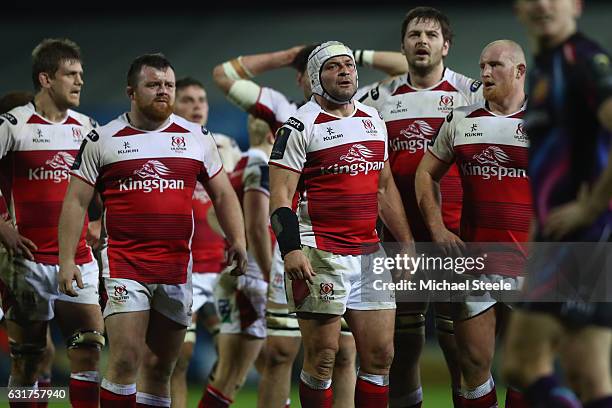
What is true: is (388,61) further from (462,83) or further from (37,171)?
(37,171)

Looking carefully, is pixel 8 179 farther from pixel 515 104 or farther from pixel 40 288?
pixel 515 104

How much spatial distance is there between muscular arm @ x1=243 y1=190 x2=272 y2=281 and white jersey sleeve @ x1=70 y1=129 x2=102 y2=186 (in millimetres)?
1934

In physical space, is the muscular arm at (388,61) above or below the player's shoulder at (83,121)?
above

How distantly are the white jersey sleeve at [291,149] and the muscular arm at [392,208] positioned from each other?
1.93ft

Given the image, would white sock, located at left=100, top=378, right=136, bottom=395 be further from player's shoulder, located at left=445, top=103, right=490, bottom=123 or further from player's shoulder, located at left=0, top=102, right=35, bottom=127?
player's shoulder, located at left=445, top=103, right=490, bottom=123

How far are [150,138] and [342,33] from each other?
24.7 feet

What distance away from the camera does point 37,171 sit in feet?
24.1

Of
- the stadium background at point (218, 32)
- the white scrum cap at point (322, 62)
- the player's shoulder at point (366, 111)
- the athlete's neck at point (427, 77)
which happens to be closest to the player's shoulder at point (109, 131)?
the white scrum cap at point (322, 62)

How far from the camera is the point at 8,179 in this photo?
745 cm

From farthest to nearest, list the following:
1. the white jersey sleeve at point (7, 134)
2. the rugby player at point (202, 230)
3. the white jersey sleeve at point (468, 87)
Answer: the rugby player at point (202, 230)
the white jersey sleeve at point (468, 87)
the white jersey sleeve at point (7, 134)

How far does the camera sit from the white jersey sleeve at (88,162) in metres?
6.49

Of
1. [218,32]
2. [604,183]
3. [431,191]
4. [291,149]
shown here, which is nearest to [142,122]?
[291,149]

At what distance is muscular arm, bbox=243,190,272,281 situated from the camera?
8227 millimetres

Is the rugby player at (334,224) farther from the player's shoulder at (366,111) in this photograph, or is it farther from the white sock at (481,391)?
the white sock at (481,391)
